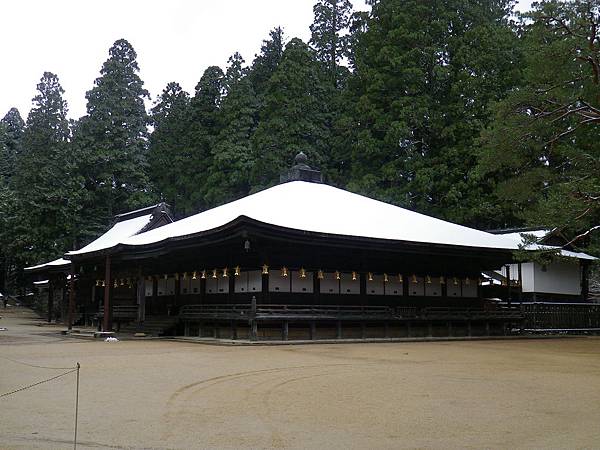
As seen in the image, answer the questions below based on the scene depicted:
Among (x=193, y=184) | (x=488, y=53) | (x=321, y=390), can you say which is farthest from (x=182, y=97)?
(x=321, y=390)

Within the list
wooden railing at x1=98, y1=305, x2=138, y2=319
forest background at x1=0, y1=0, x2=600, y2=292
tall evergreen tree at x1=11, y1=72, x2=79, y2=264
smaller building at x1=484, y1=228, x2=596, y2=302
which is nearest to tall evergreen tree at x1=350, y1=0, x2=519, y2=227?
forest background at x1=0, y1=0, x2=600, y2=292

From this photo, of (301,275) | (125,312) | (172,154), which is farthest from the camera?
(172,154)

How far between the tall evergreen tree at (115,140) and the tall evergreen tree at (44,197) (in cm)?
180

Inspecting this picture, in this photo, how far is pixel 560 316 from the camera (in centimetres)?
2717

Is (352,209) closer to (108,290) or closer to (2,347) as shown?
(108,290)

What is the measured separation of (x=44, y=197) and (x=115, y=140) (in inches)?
262

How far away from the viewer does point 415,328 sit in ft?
73.8

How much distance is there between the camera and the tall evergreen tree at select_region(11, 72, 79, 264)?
41.5 meters

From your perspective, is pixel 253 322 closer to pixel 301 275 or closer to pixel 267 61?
pixel 301 275

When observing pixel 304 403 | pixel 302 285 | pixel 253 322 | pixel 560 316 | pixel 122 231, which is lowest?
pixel 304 403

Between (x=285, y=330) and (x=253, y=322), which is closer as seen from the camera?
(x=253, y=322)

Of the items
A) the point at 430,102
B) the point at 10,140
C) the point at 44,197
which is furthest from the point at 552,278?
the point at 10,140

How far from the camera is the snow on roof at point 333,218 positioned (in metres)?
20.6

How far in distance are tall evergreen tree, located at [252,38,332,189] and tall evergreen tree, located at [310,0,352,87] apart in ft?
17.9
